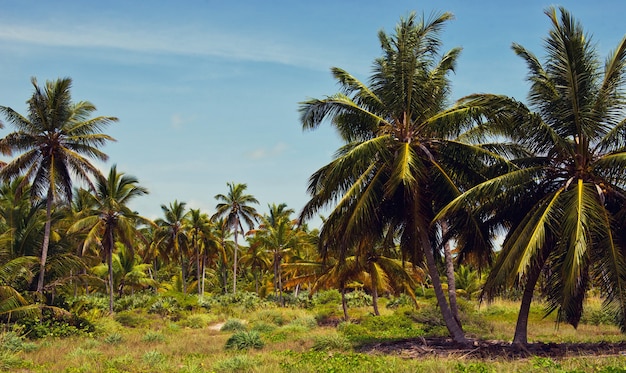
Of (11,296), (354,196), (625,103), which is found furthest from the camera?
(11,296)

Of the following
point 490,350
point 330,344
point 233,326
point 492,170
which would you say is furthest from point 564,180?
point 233,326

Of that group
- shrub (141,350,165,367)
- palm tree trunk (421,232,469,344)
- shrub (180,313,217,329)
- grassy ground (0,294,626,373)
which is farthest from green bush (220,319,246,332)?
palm tree trunk (421,232,469,344)

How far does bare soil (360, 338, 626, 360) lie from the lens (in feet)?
42.5

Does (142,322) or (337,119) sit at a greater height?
(337,119)

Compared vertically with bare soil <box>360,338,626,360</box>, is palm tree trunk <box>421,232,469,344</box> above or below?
above

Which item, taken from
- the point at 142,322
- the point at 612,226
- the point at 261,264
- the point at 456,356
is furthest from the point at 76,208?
the point at 612,226

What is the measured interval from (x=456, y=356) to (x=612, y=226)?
5.33 meters

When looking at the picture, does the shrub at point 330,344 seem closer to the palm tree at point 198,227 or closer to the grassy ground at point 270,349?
the grassy ground at point 270,349

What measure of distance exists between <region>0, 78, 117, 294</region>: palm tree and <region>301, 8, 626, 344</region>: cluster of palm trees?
542 inches

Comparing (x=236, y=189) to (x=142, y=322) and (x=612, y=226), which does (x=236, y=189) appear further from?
(x=612, y=226)

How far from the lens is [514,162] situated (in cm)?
1471

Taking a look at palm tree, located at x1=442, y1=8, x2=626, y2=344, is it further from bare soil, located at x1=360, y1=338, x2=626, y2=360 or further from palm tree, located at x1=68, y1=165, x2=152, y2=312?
palm tree, located at x1=68, y1=165, x2=152, y2=312

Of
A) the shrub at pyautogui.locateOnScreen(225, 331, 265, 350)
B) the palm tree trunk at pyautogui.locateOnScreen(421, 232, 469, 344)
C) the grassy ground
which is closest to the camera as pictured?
the grassy ground

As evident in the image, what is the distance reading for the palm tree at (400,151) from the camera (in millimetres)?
15289
